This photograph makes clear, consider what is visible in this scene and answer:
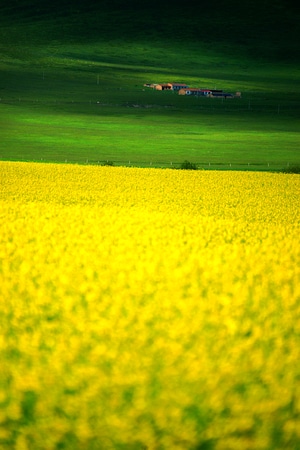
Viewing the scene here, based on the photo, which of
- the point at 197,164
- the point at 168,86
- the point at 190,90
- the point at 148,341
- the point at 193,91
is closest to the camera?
the point at 148,341

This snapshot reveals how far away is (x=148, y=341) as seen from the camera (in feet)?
20.5

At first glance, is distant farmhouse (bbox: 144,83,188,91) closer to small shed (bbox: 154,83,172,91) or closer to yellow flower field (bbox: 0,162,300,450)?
small shed (bbox: 154,83,172,91)

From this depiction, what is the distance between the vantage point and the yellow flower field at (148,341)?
210 inches

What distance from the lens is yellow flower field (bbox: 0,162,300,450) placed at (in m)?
5.32

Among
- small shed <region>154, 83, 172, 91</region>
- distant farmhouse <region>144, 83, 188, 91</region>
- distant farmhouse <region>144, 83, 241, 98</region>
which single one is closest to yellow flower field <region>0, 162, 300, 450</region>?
distant farmhouse <region>144, 83, 241, 98</region>

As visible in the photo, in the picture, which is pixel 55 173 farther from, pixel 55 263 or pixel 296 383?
pixel 296 383

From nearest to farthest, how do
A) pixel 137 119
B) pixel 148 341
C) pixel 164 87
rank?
pixel 148 341
pixel 137 119
pixel 164 87

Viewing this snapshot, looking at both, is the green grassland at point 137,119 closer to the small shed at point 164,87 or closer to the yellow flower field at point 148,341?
the small shed at point 164,87

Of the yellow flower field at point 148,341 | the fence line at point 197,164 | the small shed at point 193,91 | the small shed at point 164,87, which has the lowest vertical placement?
the fence line at point 197,164

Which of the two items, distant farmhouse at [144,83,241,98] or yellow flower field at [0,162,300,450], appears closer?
yellow flower field at [0,162,300,450]

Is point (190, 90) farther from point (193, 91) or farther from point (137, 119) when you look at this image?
point (137, 119)

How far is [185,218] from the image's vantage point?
13.6 meters

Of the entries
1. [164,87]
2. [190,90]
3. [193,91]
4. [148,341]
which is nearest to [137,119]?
[190,90]

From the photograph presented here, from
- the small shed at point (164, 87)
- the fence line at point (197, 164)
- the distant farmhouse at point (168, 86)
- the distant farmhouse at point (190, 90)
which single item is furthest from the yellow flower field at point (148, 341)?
the distant farmhouse at point (168, 86)
